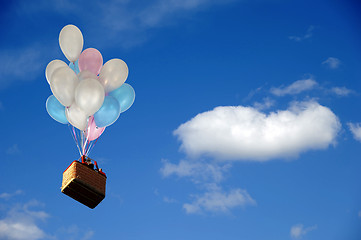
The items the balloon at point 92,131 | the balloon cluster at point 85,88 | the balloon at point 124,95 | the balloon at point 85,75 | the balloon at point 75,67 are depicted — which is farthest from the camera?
the balloon at point 124,95

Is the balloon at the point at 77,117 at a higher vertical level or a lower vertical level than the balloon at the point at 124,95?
lower

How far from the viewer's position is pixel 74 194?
12.2 metres

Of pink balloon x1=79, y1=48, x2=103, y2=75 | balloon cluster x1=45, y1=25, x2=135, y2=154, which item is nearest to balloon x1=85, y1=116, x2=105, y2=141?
balloon cluster x1=45, y1=25, x2=135, y2=154

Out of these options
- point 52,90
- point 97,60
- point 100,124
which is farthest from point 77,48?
point 100,124

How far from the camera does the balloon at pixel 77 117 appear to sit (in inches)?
483

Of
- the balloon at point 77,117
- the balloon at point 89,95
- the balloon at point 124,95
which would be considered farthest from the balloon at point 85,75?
the balloon at point 124,95

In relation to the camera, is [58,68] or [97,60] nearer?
[58,68]

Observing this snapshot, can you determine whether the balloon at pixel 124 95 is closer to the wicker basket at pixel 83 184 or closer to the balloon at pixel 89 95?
the balloon at pixel 89 95

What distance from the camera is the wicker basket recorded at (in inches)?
466

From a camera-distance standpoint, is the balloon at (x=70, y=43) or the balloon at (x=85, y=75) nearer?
the balloon at (x=85, y=75)

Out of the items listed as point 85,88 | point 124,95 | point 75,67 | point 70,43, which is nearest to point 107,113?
point 85,88

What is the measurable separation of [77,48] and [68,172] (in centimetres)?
371

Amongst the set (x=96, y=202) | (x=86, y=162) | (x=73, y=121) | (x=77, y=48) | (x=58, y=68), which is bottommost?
(x=96, y=202)

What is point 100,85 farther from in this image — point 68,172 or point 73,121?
point 68,172
